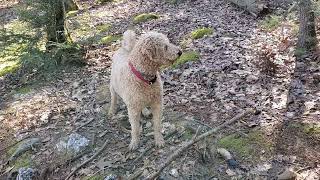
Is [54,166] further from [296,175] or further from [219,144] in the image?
[296,175]

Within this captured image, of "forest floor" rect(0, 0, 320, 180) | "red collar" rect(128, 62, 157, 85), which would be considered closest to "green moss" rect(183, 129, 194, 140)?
"forest floor" rect(0, 0, 320, 180)

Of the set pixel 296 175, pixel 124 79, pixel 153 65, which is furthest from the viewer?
pixel 124 79

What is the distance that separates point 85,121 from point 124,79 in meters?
1.48

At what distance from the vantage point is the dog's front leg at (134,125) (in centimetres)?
497

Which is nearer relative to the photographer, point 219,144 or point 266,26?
point 219,144

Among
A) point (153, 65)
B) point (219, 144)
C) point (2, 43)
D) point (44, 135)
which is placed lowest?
point (44, 135)

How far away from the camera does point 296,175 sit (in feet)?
13.1

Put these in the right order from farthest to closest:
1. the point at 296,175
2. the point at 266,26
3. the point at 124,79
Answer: the point at 266,26
the point at 124,79
the point at 296,175

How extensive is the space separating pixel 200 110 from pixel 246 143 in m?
1.13

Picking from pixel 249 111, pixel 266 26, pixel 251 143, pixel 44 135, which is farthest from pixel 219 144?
pixel 266 26

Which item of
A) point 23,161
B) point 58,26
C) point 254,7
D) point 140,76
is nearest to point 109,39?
point 58,26

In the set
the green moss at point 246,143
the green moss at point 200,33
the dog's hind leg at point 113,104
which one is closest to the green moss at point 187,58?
the green moss at point 200,33

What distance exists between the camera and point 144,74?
4.71m

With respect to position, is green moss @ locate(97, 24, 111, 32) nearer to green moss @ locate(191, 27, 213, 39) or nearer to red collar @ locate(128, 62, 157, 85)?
green moss @ locate(191, 27, 213, 39)
